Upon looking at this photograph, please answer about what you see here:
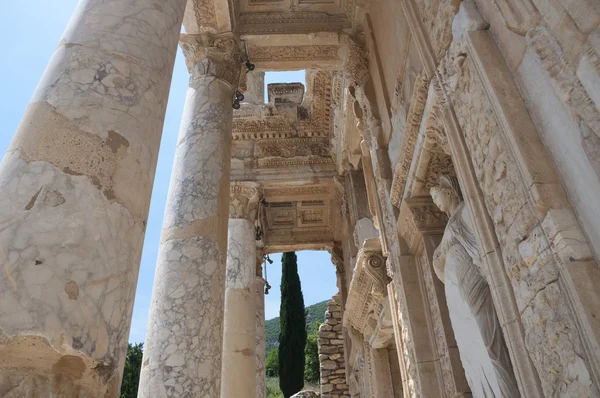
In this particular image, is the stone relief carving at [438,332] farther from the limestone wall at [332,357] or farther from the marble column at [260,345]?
the limestone wall at [332,357]

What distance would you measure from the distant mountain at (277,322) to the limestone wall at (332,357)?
97.5ft

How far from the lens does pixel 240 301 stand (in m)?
8.65

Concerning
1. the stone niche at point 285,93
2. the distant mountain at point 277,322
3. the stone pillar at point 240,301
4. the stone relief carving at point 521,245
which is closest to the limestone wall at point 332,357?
the stone pillar at point 240,301

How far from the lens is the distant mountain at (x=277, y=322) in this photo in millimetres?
46062

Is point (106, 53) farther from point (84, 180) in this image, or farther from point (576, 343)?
point (576, 343)

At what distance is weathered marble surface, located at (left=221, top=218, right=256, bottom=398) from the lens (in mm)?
7727

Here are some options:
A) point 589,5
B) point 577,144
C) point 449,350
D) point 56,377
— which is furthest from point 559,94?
point 449,350

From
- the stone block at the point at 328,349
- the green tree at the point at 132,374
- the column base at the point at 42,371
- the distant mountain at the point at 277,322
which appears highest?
the distant mountain at the point at 277,322

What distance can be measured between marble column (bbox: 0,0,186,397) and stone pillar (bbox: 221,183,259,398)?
596cm

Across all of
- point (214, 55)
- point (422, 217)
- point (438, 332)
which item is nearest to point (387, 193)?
point (422, 217)

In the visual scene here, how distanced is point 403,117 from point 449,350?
2599mm

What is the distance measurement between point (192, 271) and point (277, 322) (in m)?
50.3

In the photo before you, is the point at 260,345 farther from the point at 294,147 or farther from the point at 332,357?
the point at 332,357

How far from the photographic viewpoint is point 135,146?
245cm
